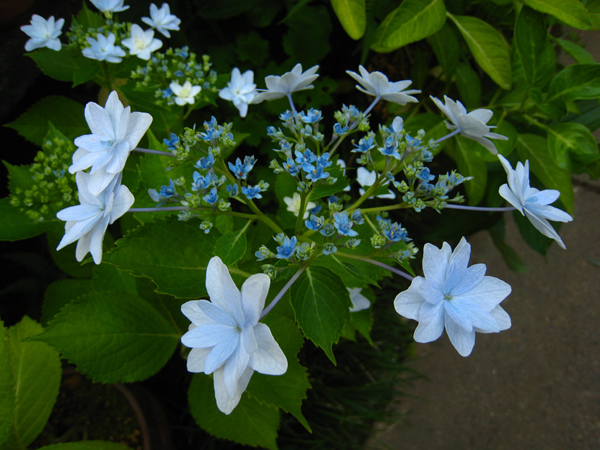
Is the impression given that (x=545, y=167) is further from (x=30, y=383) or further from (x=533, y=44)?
(x=30, y=383)

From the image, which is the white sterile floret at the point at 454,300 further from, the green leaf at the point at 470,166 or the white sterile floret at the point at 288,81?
the green leaf at the point at 470,166

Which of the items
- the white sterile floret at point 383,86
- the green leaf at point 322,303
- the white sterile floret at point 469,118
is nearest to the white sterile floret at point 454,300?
the green leaf at point 322,303

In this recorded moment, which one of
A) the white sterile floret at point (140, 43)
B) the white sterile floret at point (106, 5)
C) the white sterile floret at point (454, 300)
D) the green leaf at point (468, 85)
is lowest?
the green leaf at point (468, 85)

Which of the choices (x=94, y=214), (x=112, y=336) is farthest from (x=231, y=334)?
(x=112, y=336)

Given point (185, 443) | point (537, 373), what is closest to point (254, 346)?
point (185, 443)

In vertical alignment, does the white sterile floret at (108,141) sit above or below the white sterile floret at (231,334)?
above

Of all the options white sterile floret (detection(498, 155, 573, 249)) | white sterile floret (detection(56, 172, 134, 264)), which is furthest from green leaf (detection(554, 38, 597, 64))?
white sterile floret (detection(56, 172, 134, 264))
